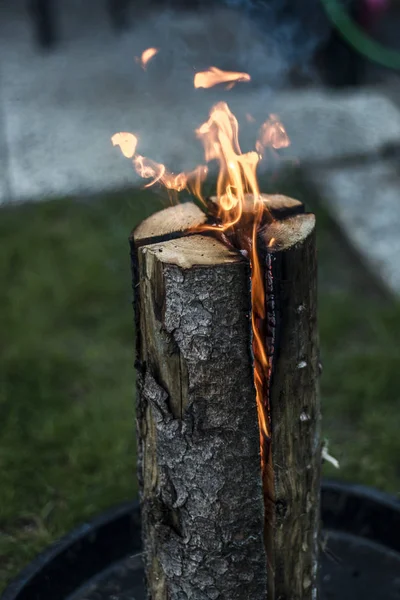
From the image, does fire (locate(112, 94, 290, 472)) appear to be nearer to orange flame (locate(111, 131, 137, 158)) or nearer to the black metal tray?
orange flame (locate(111, 131, 137, 158))

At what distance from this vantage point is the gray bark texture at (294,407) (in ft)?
6.02

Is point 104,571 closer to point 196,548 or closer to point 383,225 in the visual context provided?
point 196,548

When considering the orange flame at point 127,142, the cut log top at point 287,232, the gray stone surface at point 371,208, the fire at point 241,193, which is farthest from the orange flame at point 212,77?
the gray stone surface at point 371,208

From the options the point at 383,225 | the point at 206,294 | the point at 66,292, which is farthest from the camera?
the point at 383,225

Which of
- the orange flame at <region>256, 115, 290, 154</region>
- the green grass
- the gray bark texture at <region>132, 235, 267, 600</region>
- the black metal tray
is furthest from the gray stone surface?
the gray bark texture at <region>132, 235, 267, 600</region>

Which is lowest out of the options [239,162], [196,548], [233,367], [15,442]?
[15,442]

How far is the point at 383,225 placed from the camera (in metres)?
4.87

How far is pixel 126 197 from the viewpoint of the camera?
17.2 ft

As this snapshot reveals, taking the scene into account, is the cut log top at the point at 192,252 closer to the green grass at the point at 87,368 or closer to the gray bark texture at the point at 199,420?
the gray bark texture at the point at 199,420

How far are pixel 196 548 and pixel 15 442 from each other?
1.73 m

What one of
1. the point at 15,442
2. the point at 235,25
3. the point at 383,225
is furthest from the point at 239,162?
the point at 235,25

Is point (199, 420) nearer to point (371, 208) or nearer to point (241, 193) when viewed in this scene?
point (241, 193)

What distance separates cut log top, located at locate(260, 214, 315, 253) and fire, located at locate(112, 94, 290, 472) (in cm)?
2

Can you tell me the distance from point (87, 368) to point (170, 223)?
208 centimetres
